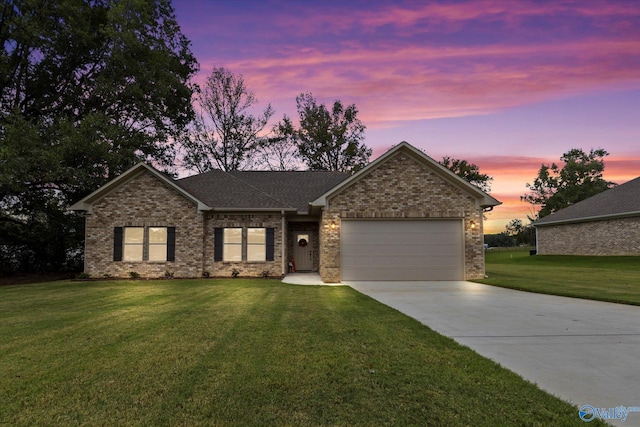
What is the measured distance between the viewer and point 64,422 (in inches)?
113

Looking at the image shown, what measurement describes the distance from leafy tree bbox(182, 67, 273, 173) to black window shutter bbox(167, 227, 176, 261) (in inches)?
655

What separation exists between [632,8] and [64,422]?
1736 centimetres

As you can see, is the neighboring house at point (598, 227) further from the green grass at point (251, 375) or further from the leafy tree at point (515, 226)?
the leafy tree at point (515, 226)

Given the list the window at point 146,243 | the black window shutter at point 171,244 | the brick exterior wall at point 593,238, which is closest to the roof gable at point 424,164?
the black window shutter at point 171,244

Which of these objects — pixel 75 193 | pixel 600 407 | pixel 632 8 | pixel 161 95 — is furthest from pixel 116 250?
pixel 632 8

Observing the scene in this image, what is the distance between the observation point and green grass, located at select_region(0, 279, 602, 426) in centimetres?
297

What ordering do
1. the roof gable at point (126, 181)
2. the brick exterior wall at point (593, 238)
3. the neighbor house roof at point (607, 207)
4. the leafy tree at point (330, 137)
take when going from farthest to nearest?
the leafy tree at point (330, 137) < the neighbor house roof at point (607, 207) < the brick exterior wall at point (593, 238) < the roof gable at point (126, 181)

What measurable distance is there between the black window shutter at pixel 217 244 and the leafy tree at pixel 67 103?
6883 millimetres

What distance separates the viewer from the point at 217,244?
1588 cm

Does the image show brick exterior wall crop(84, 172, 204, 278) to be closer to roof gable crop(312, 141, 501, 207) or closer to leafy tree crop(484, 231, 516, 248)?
roof gable crop(312, 141, 501, 207)

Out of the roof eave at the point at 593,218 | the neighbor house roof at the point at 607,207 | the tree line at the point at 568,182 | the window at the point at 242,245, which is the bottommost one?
the window at the point at 242,245

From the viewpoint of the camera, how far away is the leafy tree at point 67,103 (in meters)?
16.1

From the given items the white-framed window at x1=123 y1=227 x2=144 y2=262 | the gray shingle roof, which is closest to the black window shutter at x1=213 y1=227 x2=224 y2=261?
the gray shingle roof

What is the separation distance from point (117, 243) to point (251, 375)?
14375mm
